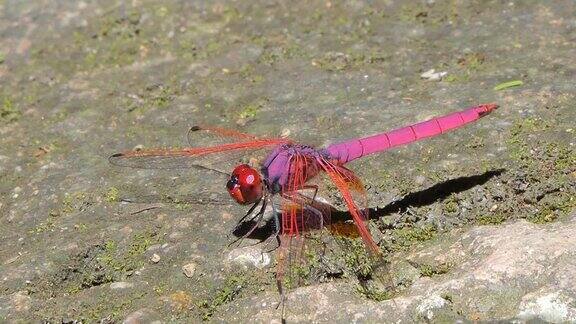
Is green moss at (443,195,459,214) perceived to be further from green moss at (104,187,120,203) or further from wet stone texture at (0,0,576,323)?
green moss at (104,187,120,203)

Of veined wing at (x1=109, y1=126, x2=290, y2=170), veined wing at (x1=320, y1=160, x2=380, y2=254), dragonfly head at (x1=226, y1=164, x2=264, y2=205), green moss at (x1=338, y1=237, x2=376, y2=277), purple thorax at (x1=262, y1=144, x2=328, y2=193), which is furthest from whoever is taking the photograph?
veined wing at (x1=109, y1=126, x2=290, y2=170)

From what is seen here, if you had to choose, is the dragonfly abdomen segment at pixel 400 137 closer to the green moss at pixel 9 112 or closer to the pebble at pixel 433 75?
the pebble at pixel 433 75

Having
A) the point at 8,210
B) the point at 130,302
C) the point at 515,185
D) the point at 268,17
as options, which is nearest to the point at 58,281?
the point at 130,302

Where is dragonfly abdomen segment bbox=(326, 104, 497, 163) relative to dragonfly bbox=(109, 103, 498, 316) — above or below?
above

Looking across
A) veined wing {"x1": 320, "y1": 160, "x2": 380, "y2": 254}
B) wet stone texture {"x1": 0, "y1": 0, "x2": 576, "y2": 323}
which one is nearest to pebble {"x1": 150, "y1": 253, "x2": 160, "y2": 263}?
wet stone texture {"x1": 0, "y1": 0, "x2": 576, "y2": 323}

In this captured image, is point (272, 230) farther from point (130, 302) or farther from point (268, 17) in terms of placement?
point (268, 17)

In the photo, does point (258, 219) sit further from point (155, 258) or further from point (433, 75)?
point (433, 75)

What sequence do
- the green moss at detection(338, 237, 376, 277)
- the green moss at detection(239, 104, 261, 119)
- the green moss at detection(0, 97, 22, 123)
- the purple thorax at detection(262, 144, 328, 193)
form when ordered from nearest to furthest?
1. the green moss at detection(338, 237, 376, 277)
2. the purple thorax at detection(262, 144, 328, 193)
3. the green moss at detection(239, 104, 261, 119)
4. the green moss at detection(0, 97, 22, 123)
